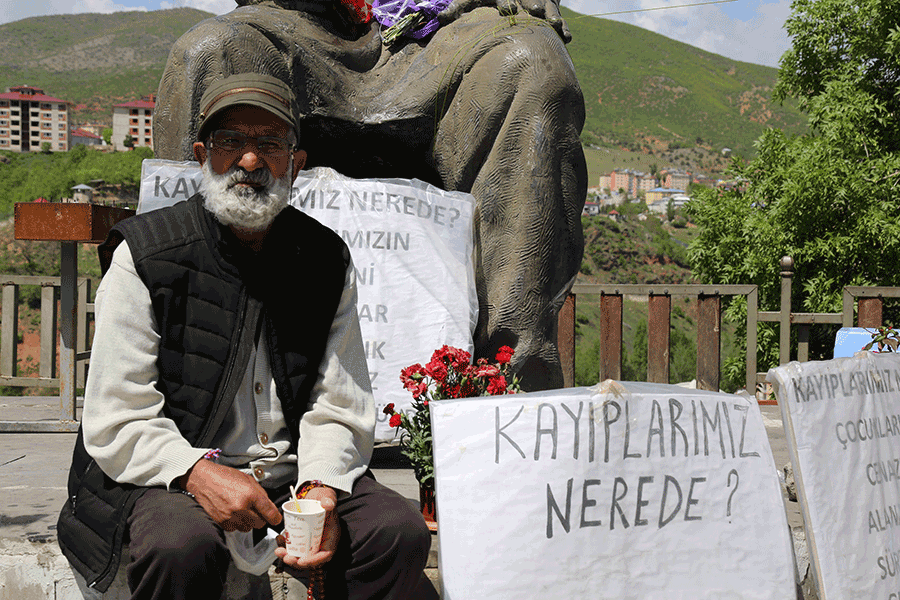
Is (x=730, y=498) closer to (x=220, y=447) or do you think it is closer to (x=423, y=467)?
(x=423, y=467)

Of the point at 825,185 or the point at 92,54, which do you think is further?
the point at 92,54

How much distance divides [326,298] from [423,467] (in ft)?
2.78

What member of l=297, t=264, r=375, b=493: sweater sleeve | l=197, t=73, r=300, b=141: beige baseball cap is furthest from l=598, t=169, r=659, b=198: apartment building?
l=197, t=73, r=300, b=141: beige baseball cap

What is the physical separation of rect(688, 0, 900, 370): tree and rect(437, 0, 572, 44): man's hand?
13921mm

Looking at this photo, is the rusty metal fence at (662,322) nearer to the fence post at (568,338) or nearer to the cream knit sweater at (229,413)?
the fence post at (568,338)

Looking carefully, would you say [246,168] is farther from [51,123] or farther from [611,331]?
[51,123]

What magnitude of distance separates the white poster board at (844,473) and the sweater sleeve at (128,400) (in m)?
1.72

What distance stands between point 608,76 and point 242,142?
126 metres

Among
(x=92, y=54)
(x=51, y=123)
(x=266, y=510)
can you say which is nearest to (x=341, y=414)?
(x=266, y=510)

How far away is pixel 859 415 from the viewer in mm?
2711

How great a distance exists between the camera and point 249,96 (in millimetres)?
1982

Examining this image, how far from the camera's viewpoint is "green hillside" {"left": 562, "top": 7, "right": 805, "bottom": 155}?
363ft

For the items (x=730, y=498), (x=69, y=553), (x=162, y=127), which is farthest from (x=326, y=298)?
(x=162, y=127)

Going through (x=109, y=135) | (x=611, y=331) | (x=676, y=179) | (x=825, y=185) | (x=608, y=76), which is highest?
(x=608, y=76)
